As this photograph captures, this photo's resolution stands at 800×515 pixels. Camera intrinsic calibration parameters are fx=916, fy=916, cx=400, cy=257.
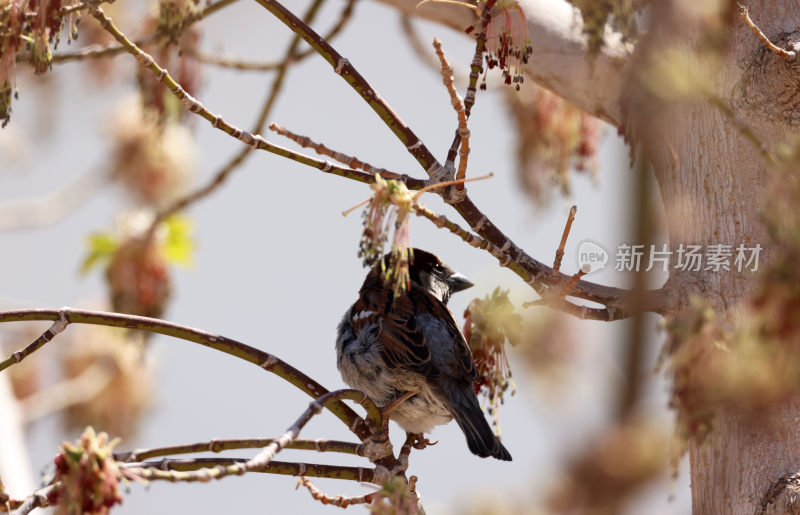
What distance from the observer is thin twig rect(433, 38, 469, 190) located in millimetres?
1860

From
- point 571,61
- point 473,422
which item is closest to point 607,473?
point 473,422

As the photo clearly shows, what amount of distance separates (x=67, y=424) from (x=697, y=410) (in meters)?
5.06

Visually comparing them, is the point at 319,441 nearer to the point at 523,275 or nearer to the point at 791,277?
the point at 523,275

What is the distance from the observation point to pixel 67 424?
571 cm

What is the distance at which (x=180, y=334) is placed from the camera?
6.64 feet

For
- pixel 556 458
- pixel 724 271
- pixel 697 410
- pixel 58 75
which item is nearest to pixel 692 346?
pixel 697 410

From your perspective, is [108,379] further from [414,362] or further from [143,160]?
[414,362]

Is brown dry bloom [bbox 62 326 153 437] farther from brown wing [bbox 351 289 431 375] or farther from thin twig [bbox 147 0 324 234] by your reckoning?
brown wing [bbox 351 289 431 375]

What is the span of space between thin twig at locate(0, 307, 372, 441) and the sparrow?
669mm

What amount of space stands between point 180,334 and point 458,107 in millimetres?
784

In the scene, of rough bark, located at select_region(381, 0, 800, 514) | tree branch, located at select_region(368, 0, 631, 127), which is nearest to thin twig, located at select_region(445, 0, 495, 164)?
rough bark, located at select_region(381, 0, 800, 514)

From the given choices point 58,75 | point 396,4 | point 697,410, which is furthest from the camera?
point 58,75

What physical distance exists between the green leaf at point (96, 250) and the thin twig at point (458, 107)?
11.1 feet

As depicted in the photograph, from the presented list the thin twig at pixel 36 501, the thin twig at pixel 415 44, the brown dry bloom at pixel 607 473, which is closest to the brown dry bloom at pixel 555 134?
the thin twig at pixel 415 44
